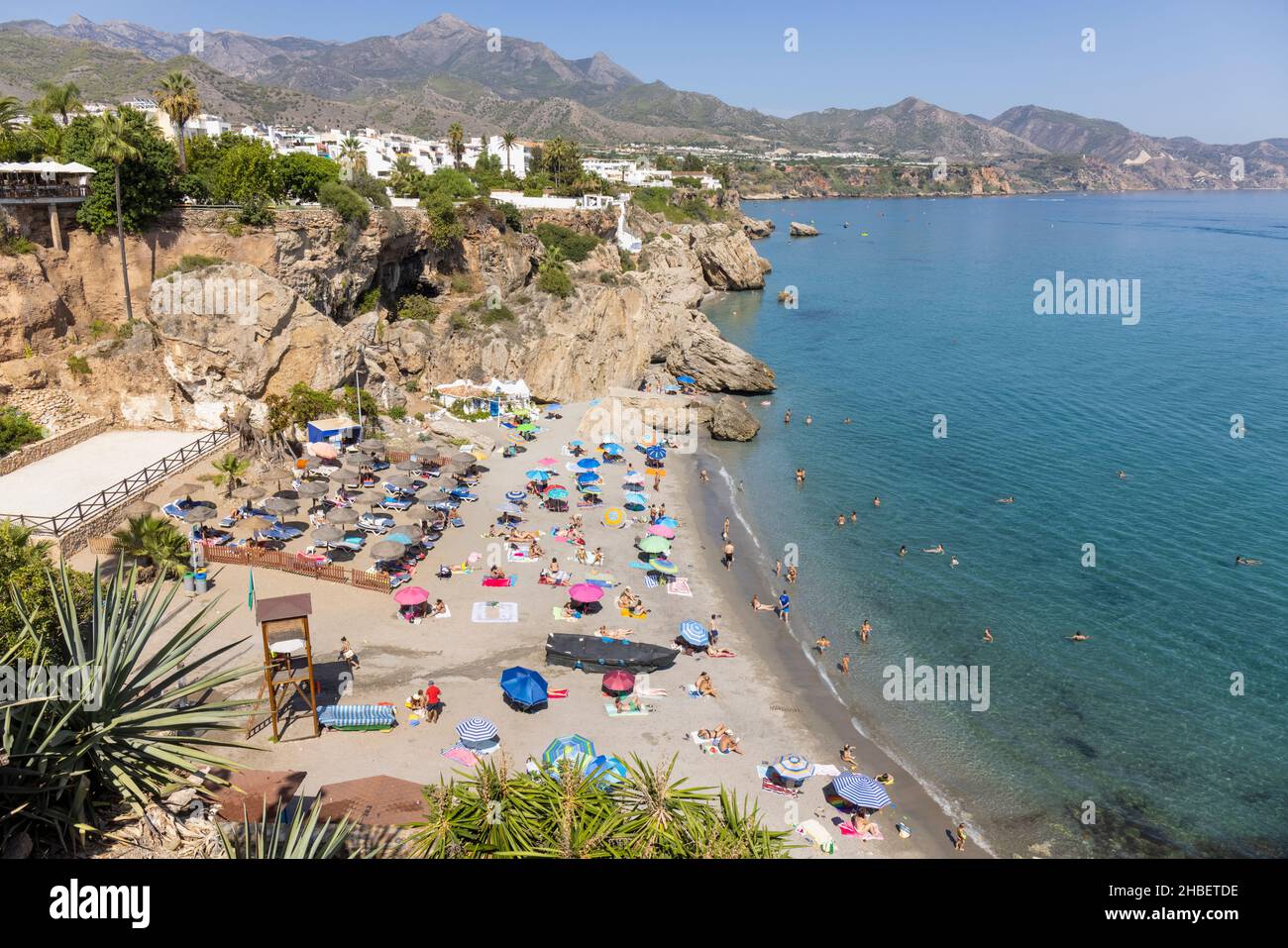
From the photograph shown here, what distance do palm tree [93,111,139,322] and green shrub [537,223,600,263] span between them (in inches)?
1394

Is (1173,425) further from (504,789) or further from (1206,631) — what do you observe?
(504,789)

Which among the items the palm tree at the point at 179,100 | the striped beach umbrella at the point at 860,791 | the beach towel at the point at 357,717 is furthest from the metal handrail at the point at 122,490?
the striped beach umbrella at the point at 860,791

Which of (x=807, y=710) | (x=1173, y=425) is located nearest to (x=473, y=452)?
(x=807, y=710)

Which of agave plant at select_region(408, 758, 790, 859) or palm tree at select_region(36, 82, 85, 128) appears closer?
agave plant at select_region(408, 758, 790, 859)

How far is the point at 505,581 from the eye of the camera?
27.6 metres

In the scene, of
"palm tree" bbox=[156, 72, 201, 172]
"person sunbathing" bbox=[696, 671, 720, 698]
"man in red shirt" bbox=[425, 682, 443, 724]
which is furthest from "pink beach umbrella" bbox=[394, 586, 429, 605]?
"palm tree" bbox=[156, 72, 201, 172]

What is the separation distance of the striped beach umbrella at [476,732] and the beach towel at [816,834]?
7786mm

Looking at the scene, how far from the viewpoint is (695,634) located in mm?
24844

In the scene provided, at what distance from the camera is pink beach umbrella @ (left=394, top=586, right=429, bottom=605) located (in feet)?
79.6

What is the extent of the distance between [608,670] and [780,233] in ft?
511

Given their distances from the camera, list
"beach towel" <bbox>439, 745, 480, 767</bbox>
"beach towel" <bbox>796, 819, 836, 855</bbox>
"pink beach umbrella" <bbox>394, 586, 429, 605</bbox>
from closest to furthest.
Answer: "beach towel" <bbox>796, 819, 836, 855</bbox> → "beach towel" <bbox>439, 745, 480, 767</bbox> → "pink beach umbrella" <bbox>394, 586, 429, 605</bbox>

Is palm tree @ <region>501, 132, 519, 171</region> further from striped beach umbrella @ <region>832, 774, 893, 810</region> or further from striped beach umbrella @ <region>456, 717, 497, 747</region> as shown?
striped beach umbrella @ <region>832, 774, 893, 810</region>

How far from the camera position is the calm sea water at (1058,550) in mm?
20859

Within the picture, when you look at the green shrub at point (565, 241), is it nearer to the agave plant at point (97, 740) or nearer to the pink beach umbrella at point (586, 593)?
the pink beach umbrella at point (586, 593)
